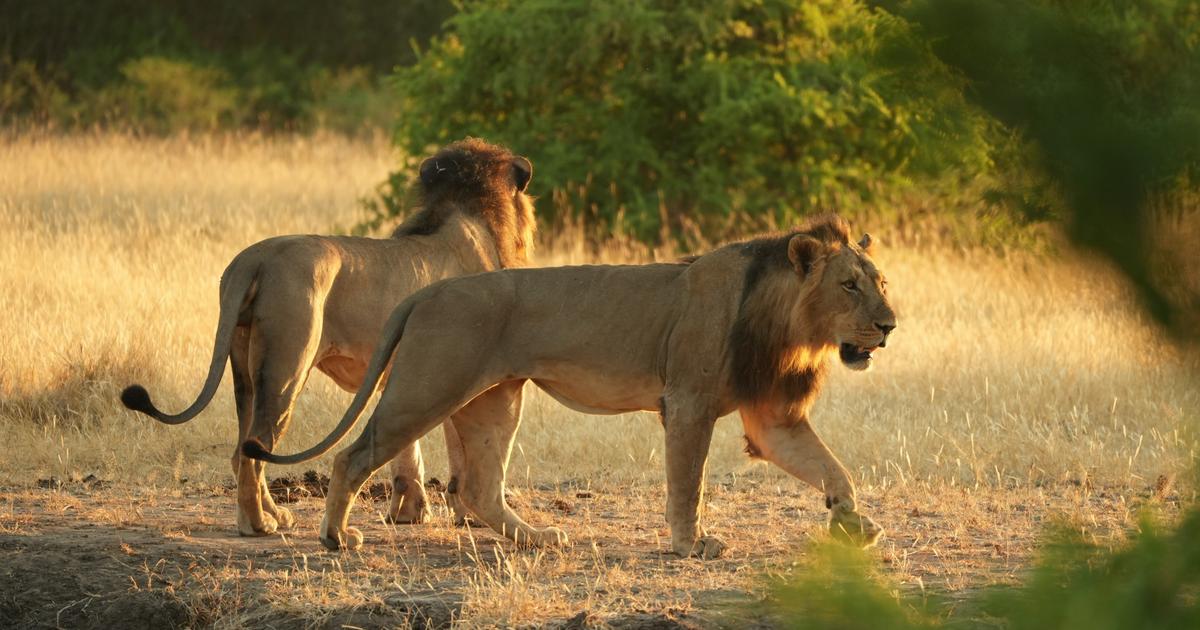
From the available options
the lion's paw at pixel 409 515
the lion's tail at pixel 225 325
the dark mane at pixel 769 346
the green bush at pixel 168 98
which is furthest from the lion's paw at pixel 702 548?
the green bush at pixel 168 98

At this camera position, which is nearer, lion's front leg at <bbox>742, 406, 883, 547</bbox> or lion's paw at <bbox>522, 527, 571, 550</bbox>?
lion's front leg at <bbox>742, 406, 883, 547</bbox>

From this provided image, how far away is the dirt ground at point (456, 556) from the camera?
4812 mm

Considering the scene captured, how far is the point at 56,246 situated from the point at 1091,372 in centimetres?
759

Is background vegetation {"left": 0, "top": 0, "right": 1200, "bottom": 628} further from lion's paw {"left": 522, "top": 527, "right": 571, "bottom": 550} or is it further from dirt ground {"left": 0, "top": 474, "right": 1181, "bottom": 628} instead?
lion's paw {"left": 522, "top": 527, "right": 571, "bottom": 550}

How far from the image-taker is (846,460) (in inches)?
302

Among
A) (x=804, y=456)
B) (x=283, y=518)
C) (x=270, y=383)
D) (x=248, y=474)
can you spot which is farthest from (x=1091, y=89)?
(x=283, y=518)

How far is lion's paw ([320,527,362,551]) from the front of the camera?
566cm

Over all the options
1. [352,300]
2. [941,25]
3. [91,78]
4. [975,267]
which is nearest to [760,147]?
[975,267]

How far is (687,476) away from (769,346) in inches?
20.8

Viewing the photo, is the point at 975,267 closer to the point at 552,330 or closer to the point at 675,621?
the point at 552,330

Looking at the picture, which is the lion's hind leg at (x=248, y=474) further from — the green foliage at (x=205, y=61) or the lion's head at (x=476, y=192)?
the green foliage at (x=205, y=61)

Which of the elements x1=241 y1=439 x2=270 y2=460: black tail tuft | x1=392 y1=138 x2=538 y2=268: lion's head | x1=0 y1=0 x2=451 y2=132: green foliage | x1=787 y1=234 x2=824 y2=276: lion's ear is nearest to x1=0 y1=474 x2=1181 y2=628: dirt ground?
x1=241 y1=439 x2=270 y2=460: black tail tuft

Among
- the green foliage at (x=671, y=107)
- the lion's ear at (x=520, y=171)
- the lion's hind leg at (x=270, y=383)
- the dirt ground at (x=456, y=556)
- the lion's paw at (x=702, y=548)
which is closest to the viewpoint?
the dirt ground at (x=456, y=556)

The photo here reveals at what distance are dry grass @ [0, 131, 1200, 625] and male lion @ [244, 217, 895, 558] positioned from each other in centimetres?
29
